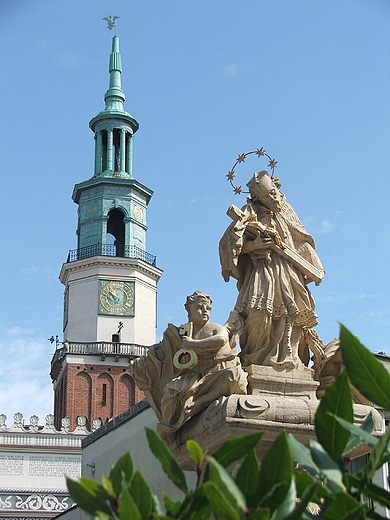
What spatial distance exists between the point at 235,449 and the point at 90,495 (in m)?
0.74

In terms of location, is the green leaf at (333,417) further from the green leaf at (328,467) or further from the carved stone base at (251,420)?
the carved stone base at (251,420)

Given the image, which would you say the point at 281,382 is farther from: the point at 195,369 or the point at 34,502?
the point at 34,502

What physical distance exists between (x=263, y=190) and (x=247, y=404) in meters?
3.10

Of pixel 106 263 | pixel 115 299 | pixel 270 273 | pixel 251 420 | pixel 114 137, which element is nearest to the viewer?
pixel 251 420

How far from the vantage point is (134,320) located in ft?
243

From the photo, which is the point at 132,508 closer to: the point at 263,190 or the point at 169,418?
the point at 169,418

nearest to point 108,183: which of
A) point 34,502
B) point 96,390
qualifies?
point 96,390

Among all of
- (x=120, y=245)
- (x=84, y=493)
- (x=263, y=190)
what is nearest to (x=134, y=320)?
(x=120, y=245)

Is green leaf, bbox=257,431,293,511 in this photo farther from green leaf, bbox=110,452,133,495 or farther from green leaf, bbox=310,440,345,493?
green leaf, bbox=110,452,133,495

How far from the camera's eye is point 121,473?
415cm

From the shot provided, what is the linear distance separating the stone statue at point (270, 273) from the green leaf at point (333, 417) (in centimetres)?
716

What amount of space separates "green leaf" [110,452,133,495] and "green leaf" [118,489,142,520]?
14cm

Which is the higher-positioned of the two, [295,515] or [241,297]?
[241,297]

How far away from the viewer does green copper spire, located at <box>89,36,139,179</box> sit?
77000 millimetres
